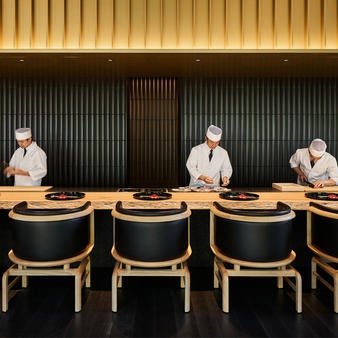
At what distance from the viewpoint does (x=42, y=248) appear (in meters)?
2.34

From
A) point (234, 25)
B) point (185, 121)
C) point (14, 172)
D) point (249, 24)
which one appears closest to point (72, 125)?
point (14, 172)

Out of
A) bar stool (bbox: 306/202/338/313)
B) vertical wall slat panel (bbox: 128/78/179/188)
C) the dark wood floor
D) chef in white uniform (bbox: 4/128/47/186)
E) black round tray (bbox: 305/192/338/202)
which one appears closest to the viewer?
the dark wood floor

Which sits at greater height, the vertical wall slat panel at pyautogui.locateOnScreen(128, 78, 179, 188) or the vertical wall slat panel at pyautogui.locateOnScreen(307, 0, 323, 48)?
the vertical wall slat panel at pyautogui.locateOnScreen(307, 0, 323, 48)

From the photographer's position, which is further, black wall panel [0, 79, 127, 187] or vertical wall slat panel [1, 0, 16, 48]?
black wall panel [0, 79, 127, 187]

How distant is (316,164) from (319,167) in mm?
50

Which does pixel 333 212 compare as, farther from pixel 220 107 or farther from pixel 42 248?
pixel 220 107

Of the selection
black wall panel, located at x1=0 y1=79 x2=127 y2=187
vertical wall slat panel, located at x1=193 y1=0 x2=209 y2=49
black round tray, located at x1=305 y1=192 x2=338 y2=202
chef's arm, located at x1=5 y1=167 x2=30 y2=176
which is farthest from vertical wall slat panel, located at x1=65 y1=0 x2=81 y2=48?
black round tray, located at x1=305 y1=192 x2=338 y2=202

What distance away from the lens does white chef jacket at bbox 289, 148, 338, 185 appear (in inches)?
165

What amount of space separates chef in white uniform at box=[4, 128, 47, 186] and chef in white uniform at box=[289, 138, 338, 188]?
3.30 meters

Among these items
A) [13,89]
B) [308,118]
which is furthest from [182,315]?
[13,89]

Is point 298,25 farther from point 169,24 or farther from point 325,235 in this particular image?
point 325,235

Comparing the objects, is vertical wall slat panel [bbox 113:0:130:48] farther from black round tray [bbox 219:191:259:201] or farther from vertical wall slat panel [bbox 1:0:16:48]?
black round tray [bbox 219:191:259:201]

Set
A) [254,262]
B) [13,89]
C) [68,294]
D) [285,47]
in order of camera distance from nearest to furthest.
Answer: [254,262]
[68,294]
[285,47]
[13,89]

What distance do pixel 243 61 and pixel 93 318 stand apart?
302 cm
